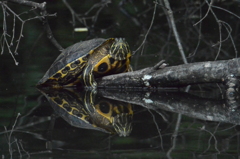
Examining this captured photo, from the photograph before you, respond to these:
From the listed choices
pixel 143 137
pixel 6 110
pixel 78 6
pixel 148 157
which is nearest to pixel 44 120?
pixel 6 110

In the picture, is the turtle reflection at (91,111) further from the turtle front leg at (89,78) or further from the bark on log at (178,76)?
the bark on log at (178,76)

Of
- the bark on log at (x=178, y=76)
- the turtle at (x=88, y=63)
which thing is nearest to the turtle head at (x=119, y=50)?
the turtle at (x=88, y=63)

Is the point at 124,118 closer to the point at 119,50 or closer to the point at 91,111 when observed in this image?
the point at 91,111

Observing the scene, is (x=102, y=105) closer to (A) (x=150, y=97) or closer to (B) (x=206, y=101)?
(A) (x=150, y=97)

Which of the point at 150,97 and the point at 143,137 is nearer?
the point at 143,137

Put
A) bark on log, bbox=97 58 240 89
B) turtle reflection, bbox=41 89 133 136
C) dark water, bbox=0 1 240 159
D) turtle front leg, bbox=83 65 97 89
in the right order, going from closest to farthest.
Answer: dark water, bbox=0 1 240 159 → turtle reflection, bbox=41 89 133 136 → bark on log, bbox=97 58 240 89 → turtle front leg, bbox=83 65 97 89

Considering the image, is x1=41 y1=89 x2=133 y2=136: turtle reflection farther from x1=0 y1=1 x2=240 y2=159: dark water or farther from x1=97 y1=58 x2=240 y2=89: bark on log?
x1=97 y1=58 x2=240 y2=89: bark on log

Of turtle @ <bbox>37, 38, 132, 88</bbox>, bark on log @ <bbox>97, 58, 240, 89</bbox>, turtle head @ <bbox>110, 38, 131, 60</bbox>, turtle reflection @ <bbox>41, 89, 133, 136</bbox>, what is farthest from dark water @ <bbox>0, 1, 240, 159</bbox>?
turtle head @ <bbox>110, 38, 131, 60</bbox>
